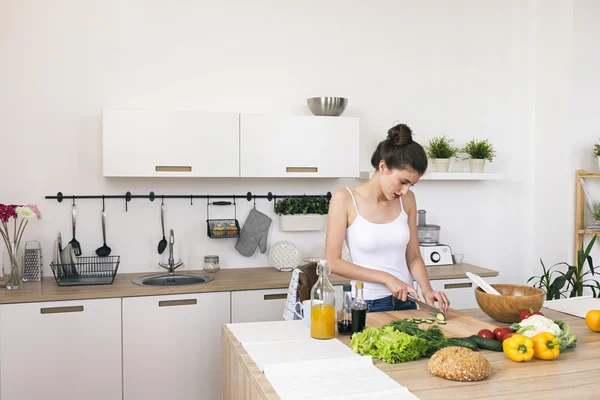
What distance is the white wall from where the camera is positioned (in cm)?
364

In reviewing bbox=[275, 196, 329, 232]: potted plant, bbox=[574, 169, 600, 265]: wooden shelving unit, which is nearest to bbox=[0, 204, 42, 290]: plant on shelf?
bbox=[275, 196, 329, 232]: potted plant

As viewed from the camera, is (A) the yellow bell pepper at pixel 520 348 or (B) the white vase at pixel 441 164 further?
(B) the white vase at pixel 441 164

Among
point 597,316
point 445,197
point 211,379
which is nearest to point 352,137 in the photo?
point 445,197

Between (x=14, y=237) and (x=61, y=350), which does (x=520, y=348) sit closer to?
(x=61, y=350)

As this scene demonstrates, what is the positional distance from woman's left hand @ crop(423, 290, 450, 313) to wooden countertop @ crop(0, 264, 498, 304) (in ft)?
3.66

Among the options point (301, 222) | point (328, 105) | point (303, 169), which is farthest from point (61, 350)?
point (328, 105)

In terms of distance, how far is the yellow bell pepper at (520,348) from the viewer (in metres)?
1.89

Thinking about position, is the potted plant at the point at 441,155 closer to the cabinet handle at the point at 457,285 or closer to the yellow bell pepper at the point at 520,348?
the cabinet handle at the point at 457,285

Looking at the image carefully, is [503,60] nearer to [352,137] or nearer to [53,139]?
[352,137]

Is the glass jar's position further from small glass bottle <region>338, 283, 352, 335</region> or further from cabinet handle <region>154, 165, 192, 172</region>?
small glass bottle <region>338, 283, 352, 335</region>

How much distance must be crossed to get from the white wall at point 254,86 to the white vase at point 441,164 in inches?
8.7

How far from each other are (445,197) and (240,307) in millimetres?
1830

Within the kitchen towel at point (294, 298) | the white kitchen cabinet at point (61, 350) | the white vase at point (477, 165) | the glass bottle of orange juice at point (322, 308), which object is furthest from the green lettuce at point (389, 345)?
the white vase at point (477, 165)

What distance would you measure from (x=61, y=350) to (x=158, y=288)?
58 centimetres
